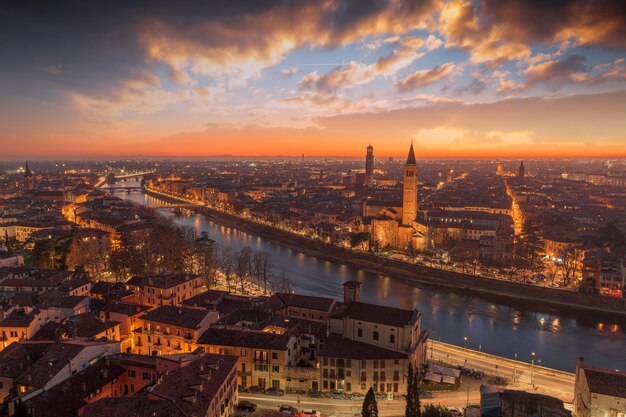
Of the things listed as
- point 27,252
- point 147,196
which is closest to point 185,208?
point 147,196

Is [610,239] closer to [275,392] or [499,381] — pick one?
[499,381]

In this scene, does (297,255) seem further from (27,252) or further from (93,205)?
(93,205)

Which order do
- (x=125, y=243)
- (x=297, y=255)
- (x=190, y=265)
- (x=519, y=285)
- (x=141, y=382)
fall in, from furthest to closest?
(x=297, y=255)
(x=125, y=243)
(x=190, y=265)
(x=519, y=285)
(x=141, y=382)

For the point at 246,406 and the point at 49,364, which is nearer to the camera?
the point at 49,364

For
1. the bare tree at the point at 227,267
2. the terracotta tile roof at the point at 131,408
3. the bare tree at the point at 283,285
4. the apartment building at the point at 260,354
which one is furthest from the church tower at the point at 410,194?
the terracotta tile roof at the point at 131,408

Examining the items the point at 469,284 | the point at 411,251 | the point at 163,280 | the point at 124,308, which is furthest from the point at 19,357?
the point at 411,251

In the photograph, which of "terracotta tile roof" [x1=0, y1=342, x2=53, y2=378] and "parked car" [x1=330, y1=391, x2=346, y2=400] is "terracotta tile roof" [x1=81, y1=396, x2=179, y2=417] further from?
"parked car" [x1=330, y1=391, x2=346, y2=400]
